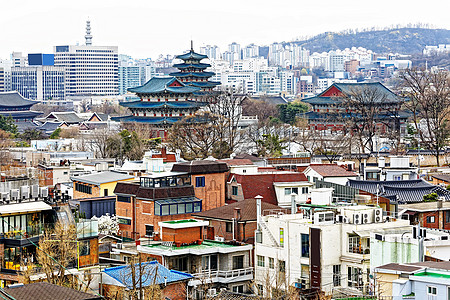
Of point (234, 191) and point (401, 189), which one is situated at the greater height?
point (401, 189)

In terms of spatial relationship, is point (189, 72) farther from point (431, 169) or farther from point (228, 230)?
point (228, 230)

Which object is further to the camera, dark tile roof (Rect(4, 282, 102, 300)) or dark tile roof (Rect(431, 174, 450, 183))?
dark tile roof (Rect(431, 174, 450, 183))

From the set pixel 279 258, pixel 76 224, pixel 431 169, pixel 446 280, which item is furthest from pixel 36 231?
pixel 431 169

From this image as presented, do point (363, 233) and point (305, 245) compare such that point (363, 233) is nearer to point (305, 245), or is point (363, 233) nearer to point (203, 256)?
point (305, 245)

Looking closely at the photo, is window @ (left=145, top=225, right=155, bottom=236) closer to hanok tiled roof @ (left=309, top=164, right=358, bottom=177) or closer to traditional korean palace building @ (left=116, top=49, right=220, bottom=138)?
hanok tiled roof @ (left=309, top=164, right=358, bottom=177)

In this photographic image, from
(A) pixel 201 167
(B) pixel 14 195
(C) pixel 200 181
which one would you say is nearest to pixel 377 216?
(B) pixel 14 195

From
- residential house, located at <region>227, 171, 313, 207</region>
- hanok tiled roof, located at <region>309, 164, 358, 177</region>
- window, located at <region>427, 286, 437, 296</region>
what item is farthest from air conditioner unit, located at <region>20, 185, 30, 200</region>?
hanok tiled roof, located at <region>309, 164, 358, 177</region>
